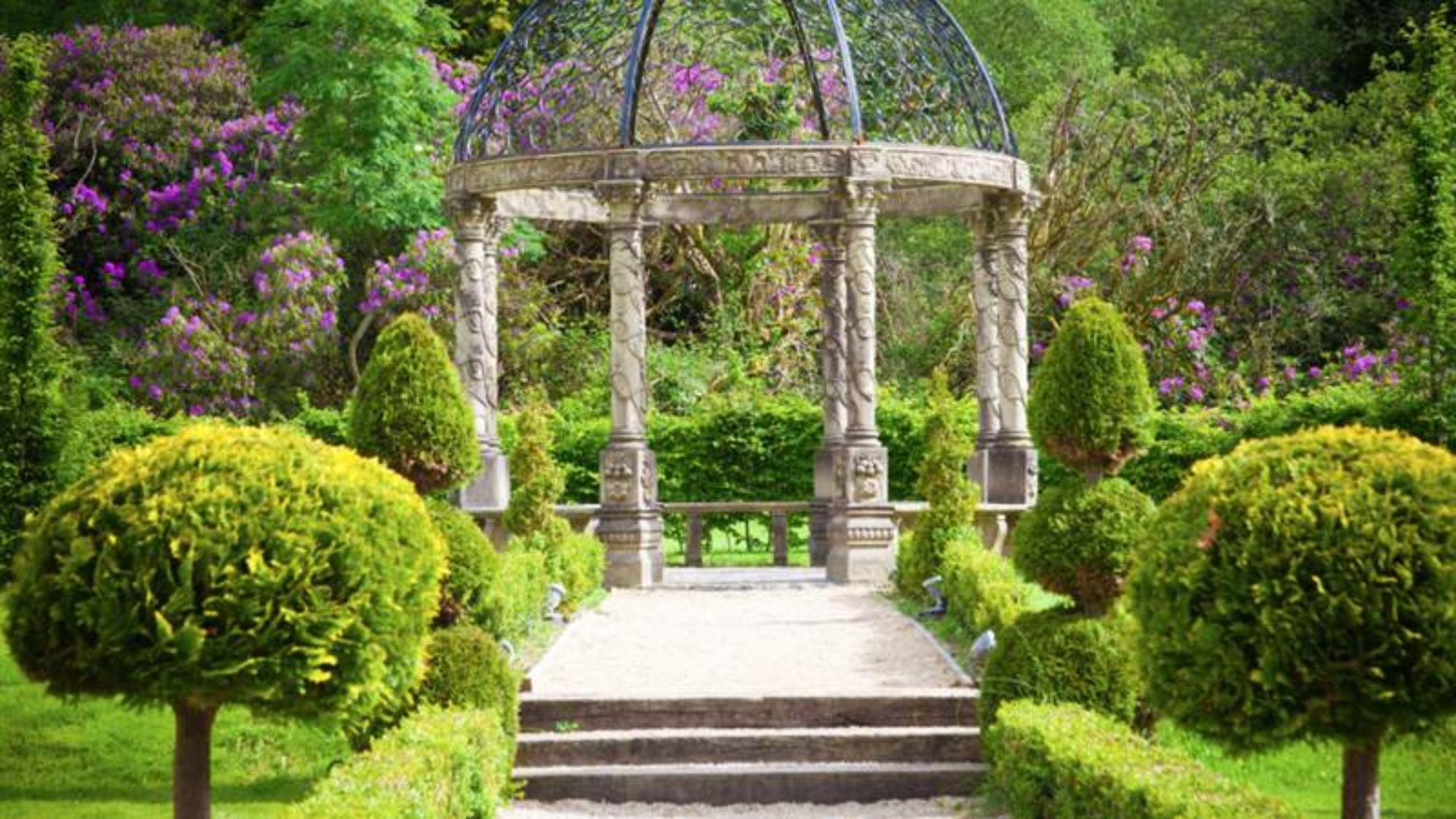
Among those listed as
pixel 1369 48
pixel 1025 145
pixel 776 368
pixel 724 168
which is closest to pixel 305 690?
pixel 724 168

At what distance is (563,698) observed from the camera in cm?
1377

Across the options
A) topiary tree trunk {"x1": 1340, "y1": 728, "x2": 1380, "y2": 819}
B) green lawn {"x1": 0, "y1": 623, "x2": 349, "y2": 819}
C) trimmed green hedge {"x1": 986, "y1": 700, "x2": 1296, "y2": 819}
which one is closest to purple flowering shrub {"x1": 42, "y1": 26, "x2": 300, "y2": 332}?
green lawn {"x1": 0, "y1": 623, "x2": 349, "y2": 819}

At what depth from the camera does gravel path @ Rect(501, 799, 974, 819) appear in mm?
12305

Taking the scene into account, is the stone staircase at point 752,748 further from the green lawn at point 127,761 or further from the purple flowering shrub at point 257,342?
the purple flowering shrub at point 257,342

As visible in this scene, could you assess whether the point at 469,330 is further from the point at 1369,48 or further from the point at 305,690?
the point at 1369,48

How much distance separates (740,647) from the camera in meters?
16.4

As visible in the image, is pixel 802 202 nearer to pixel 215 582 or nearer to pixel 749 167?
pixel 749 167

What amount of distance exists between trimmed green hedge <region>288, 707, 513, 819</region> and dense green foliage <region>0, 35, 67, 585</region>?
11.2 m

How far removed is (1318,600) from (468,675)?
18.2ft

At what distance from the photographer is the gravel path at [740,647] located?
47.6ft

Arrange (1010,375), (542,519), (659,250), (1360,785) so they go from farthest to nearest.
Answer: (659,250) → (1010,375) → (542,519) → (1360,785)

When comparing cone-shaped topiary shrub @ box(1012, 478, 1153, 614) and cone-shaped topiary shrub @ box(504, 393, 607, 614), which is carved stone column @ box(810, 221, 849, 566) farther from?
cone-shaped topiary shrub @ box(1012, 478, 1153, 614)

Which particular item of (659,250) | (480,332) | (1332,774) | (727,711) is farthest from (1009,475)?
(659,250)

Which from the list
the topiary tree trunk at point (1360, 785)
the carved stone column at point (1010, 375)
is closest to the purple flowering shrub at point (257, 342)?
the carved stone column at point (1010, 375)
